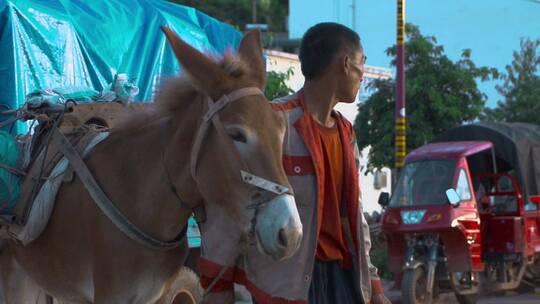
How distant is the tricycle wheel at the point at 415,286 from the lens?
12.4 meters

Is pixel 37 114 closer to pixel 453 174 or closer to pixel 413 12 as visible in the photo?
pixel 453 174

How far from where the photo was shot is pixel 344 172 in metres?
4.04

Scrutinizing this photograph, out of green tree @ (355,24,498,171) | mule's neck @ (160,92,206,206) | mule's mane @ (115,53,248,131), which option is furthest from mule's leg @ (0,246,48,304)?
green tree @ (355,24,498,171)

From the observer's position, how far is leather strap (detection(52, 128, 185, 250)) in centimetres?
434

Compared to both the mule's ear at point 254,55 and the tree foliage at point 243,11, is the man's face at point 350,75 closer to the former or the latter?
the mule's ear at point 254,55

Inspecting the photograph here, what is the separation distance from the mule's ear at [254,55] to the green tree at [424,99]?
13719 mm

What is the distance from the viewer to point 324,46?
405 centimetres

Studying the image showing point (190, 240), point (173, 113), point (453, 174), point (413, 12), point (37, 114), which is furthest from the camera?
point (413, 12)

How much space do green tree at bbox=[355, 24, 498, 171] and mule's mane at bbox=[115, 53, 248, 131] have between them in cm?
1341

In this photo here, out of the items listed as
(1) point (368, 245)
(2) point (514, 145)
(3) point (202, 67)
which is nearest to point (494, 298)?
(2) point (514, 145)

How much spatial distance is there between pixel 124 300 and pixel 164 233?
1.12 ft

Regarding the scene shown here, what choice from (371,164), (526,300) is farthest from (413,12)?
(526,300)

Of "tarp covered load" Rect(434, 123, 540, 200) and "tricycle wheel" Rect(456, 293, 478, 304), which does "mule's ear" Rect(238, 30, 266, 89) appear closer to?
"tricycle wheel" Rect(456, 293, 478, 304)

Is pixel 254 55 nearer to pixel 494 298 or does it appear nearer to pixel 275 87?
pixel 494 298
